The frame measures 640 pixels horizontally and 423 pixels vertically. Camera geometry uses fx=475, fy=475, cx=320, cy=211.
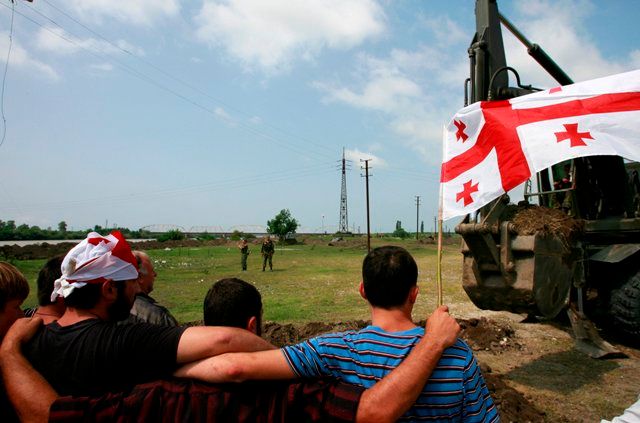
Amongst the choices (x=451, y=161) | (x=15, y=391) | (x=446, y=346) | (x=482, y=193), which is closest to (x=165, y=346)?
(x=15, y=391)

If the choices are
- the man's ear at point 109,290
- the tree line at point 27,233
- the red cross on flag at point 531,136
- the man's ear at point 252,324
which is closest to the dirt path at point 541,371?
the red cross on flag at point 531,136

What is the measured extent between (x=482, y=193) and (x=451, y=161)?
1.81ft

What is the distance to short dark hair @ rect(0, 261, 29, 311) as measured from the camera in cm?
221

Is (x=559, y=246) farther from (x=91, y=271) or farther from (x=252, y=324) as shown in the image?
(x=91, y=271)

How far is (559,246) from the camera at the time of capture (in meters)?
5.75

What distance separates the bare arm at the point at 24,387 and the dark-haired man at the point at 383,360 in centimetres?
55

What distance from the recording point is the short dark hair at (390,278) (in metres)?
1.97

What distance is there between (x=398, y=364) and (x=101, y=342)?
1.18 metres

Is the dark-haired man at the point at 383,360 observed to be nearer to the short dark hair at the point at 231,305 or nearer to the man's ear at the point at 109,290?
the short dark hair at the point at 231,305

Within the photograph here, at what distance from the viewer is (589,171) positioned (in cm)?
753

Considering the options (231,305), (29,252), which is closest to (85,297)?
(231,305)

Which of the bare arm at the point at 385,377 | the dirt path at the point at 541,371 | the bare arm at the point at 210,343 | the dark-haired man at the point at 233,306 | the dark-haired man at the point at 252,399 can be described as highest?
the dark-haired man at the point at 233,306

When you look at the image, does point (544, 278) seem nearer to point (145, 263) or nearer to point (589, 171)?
point (589, 171)

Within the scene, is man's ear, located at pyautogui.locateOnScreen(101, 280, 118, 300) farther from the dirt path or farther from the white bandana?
the dirt path
